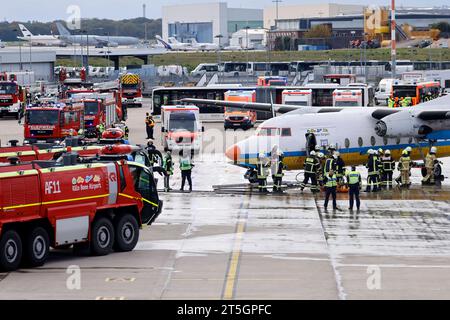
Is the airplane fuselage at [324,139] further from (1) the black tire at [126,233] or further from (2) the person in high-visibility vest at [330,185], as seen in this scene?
(1) the black tire at [126,233]

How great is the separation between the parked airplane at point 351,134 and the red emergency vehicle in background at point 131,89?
50350 mm

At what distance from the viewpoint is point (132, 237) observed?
2711cm

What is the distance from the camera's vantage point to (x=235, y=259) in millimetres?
26000

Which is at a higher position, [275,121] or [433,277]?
[275,121]

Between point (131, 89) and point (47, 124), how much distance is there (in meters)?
38.2

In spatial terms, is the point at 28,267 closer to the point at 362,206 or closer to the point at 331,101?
the point at 362,206

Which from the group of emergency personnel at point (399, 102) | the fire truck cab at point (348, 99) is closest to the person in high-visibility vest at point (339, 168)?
the fire truck cab at point (348, 99)

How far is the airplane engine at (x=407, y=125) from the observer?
137 ft

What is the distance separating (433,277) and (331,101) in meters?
55.7

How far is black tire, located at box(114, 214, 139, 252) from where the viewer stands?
2672cm

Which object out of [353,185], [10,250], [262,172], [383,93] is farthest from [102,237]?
[383,93]
